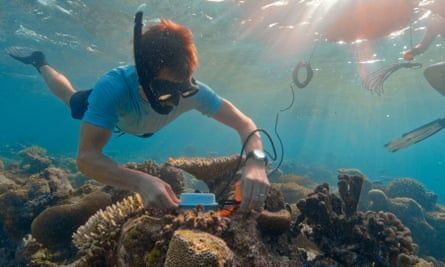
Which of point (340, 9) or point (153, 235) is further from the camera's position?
point (340, 9)

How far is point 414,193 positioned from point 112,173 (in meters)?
18.1

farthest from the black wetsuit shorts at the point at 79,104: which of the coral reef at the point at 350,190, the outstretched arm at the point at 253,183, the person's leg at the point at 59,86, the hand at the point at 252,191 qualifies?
the coral reef at the point at 350,190

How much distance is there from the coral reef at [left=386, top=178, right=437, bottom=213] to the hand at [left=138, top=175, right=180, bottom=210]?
17.7m

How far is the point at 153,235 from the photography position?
2.74 meters

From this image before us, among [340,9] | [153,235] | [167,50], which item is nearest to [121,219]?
[153,235]

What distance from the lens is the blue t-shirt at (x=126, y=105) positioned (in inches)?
137

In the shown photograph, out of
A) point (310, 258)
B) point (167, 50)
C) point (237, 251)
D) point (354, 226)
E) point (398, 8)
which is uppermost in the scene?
point (398, 8)

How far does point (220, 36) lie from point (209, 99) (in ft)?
62.7

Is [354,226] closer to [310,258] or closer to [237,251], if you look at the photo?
[310,258]

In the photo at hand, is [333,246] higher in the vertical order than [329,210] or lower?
lower

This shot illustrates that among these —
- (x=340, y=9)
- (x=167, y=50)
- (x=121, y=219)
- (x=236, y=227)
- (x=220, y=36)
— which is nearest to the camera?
(x=236, y=227)

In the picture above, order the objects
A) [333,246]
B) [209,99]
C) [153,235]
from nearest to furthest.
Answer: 1. [153,235]
2. [333,246]
3. [209,99]

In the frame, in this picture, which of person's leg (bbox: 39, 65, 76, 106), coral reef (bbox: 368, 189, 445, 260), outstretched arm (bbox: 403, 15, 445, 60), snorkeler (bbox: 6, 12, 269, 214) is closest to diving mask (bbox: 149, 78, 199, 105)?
snorkeler (bbox: 6, 12, 269, 214)

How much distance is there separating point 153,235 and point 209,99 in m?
2.90
